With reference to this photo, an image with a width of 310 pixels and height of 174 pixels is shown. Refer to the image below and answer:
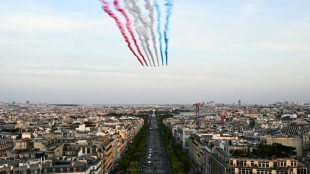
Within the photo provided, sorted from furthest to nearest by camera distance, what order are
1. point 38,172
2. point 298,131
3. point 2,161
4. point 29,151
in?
point 298,131
point 29,151
point 2,161
point 38,172

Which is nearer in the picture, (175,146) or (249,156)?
(249,156)

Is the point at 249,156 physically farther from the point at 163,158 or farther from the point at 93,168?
the point at 163,158

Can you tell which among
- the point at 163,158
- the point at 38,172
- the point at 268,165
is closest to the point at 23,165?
the point at 38,172

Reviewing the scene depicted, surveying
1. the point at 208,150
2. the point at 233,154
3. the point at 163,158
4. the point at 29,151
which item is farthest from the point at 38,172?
A: the point at 163,158

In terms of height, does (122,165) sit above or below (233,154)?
below

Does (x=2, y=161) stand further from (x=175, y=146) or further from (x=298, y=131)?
(x=298, y=131)

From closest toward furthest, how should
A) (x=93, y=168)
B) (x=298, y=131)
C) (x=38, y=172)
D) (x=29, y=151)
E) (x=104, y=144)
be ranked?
(x=38, y=172) < (x=93, y=168) < (x=29, y=151) < (x=104, y=144) < (x=298, y=131)

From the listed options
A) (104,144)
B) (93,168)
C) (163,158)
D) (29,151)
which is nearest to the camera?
(93,168)

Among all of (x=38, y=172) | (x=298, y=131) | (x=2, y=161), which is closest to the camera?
(x=38, y=172)
